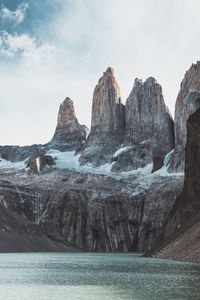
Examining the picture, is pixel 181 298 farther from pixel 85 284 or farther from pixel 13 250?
pixel 13 250

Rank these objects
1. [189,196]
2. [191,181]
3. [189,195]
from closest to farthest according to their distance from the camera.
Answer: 1. [189,196]
2. [189,195]
3. [191,181]

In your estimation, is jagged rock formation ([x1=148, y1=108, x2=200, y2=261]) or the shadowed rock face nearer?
jagged rock formation ([x1=148, y1=108, x2=200, y2=261])

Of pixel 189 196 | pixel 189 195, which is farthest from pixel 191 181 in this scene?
pixel 189 196

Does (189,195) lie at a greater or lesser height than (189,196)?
greater

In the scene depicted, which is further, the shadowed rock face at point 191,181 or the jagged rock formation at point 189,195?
the shadowed rock face at point 191,181

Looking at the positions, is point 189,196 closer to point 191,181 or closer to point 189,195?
point 189,195

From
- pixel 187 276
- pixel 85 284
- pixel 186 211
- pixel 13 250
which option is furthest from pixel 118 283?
pixel 13 250

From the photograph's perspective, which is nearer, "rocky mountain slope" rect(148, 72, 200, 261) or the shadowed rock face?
"rocky mountain slope" rect(148, 72, 200, 261)

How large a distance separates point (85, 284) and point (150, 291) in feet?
28.9

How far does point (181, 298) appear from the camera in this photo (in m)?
44.0

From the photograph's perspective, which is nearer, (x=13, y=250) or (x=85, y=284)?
(x=85, y=284)

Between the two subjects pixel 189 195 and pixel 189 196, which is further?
pixel 189 195

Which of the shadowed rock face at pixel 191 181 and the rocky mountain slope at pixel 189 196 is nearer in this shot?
the rocky mountain slope at pixel 189 196

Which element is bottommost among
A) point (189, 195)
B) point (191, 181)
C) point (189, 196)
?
point (189, 196)
